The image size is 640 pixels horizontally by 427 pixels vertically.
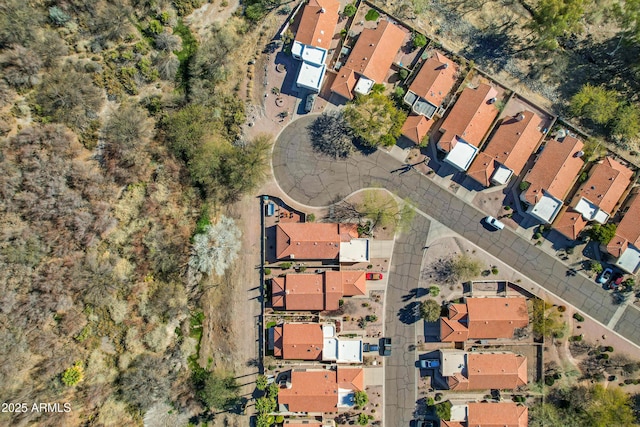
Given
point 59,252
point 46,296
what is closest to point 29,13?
point 59,252

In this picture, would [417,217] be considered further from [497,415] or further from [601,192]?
A: [497,415]

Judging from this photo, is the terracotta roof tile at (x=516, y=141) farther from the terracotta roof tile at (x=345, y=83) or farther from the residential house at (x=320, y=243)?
the residential house at (x=320, y=243)

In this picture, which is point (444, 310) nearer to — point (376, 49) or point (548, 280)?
point (548, 280)

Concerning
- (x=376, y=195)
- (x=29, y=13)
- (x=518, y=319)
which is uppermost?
(x=29, y=13)

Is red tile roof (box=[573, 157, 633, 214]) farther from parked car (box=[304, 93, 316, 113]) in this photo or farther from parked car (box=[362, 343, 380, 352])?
parked car (box=[304, 93, 316, 113])

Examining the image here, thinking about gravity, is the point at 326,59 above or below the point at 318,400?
above

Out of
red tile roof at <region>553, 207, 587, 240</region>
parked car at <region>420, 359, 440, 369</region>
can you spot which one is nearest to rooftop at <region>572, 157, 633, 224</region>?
red tile roof at <region>553, 207, 587, 240</region>
